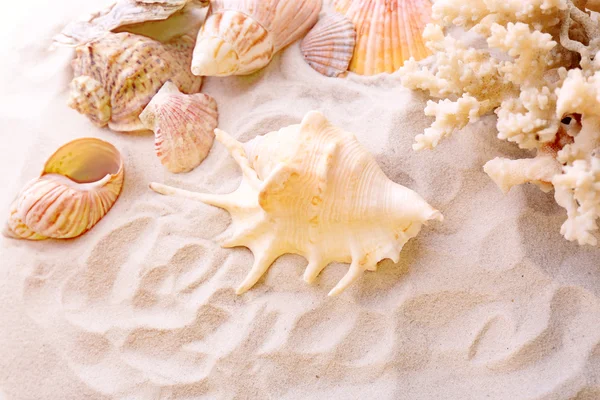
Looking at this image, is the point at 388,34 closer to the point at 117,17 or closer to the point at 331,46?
the point at 331,46

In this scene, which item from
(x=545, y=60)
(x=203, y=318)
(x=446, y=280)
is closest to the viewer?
(x=545, y=60)

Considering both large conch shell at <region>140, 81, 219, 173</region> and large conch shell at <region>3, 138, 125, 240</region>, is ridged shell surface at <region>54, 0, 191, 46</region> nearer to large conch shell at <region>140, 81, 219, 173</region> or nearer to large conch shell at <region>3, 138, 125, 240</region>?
large conch shell at <region>140, 81, 219, 173</region>

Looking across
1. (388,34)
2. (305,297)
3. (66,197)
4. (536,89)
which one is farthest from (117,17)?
(536,89)

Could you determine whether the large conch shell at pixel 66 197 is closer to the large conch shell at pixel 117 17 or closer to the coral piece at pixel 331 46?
the large conch shell at pixel 117 17

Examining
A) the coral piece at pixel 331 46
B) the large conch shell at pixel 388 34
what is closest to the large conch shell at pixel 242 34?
the coral piece at pixel 331 46

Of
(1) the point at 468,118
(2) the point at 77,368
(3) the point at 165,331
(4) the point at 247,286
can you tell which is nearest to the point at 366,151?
(1) the point at 468,118

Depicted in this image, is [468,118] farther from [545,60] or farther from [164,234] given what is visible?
[164,234]
